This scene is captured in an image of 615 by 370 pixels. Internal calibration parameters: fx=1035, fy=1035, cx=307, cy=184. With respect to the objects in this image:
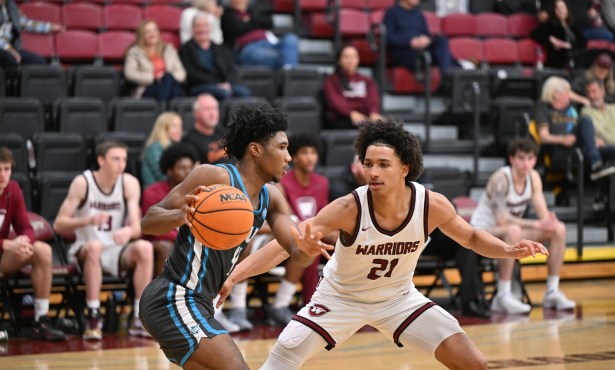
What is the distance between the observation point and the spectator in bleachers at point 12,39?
33.2 feet

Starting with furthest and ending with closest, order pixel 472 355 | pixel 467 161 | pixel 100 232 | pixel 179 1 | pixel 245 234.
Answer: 1. pixel 179 1
2. pixel 467 161
3. pixel 100 232
4. pixel 472 355
5. pixel 245 234

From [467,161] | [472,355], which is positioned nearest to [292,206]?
[467,161]

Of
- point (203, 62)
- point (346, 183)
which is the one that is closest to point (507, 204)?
point (346, 183)

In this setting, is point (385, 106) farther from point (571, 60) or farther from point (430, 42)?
point (571, 60)

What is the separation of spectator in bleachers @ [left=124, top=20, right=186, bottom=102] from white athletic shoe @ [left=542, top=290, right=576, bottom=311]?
161 inches

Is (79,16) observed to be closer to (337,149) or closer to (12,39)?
(12,39)

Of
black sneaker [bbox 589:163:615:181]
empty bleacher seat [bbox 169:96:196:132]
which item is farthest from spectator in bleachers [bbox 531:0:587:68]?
empty bleacher seat [bbox 169:96:196:132]

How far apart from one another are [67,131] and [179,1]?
3.25 m

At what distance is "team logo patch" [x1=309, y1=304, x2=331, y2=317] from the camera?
4.95 meters

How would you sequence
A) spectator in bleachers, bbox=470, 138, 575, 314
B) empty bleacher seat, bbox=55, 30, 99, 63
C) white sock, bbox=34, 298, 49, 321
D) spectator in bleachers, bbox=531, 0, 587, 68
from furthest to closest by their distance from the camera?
spectator in bleachers, bbox=531, 0, 587, 68 → empty bleacher seat, bbox=55, 30, 99, 63 → spectator in bleachers, bbox=470, 138, 575, 314 → white sock, bbox=34, 298, 49, 321

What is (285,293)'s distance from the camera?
829cm

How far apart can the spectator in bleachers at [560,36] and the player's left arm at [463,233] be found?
8315 mm

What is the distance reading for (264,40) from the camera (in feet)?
37.9

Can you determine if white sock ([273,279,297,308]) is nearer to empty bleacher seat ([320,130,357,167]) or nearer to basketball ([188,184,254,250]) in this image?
empty bleacher seat ([320,130,357,167])
